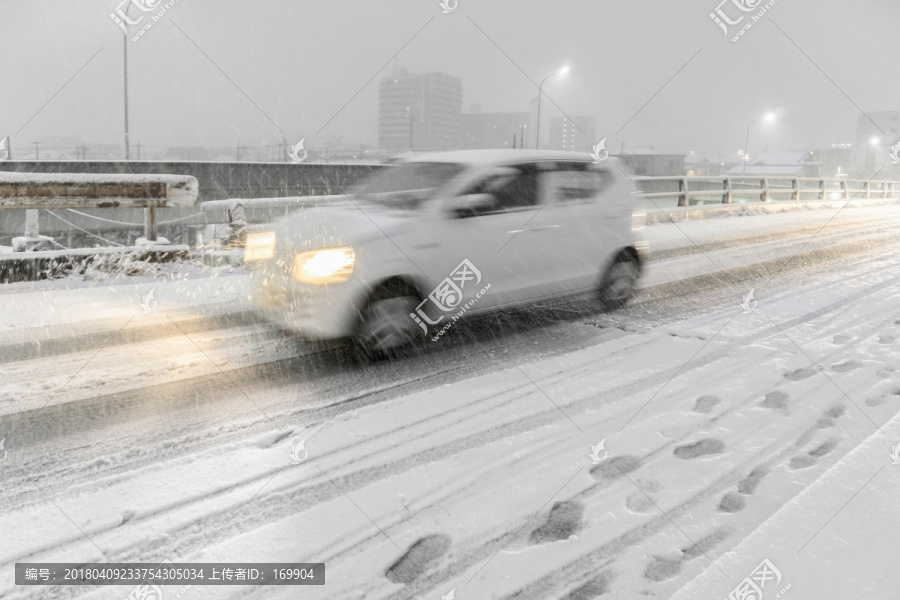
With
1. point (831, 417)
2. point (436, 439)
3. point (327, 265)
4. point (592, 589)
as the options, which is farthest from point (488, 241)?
point (592, 589)

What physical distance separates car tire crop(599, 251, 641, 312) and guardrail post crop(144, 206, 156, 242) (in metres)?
5.84

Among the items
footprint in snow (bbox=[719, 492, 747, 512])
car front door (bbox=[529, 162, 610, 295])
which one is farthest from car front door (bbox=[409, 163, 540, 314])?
footprint in snow (bbox=[719, 492, 747, 512])

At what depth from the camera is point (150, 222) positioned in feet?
30.3

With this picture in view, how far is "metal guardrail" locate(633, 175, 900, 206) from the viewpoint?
1848cm

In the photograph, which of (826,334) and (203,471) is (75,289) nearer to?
(203,471)

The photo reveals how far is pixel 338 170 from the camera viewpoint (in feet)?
Answer: 59.0

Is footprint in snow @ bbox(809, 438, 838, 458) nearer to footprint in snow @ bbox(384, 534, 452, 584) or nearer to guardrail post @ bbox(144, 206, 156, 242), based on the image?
footprint in snow @ bbox(384, 534, 452, 584)

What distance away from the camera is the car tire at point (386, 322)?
5746 mm

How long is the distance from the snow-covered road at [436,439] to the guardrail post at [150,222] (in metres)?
1.78

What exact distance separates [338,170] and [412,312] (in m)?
12.8

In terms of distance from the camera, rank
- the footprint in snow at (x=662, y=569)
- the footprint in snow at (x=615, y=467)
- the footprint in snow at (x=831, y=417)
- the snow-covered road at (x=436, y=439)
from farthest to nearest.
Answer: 1. the footprint in snow at (x=831, y=417)
2. the footprint in snow at (x=615, y=467)
3. the snow-covered road at (x=436, y=439)
4. the footprint in snow at (x=662, y=569)

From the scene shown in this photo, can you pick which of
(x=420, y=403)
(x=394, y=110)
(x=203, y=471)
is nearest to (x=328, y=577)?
(x=203, y=471)

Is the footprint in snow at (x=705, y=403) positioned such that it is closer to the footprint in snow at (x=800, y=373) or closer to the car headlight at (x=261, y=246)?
the footprint in snow at (x=800, y=373)

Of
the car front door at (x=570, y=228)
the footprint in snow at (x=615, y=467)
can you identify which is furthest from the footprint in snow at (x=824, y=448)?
the car front door at (x=570, y=228)
